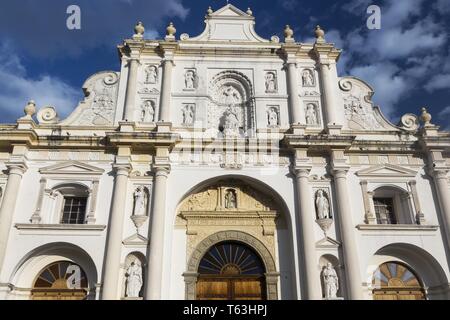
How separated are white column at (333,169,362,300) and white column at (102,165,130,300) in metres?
7.02

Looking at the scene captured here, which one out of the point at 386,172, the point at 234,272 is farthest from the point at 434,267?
the point at 234,272

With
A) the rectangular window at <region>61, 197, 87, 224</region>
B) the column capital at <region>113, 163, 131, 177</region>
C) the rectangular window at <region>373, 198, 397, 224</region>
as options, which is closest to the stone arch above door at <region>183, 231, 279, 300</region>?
the column capital at <region>113, 163, 131, 177</region>

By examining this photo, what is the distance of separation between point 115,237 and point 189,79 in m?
6.95

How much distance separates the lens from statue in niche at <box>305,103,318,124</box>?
650 inches

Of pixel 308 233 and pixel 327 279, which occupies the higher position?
pixel 308 233

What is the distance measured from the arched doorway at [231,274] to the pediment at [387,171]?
15.7ft

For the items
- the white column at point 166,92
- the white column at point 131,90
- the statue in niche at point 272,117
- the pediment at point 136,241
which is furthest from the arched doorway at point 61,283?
the statue in niche at point 272,117

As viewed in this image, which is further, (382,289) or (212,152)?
(212,152)

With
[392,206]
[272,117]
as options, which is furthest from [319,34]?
[392,206]

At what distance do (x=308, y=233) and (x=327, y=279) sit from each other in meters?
1.50

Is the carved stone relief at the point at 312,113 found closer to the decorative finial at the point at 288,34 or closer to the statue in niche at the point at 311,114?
the statue in niche at the point at 311,114

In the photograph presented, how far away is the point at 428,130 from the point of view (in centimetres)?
1589

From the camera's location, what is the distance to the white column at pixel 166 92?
636 inches
